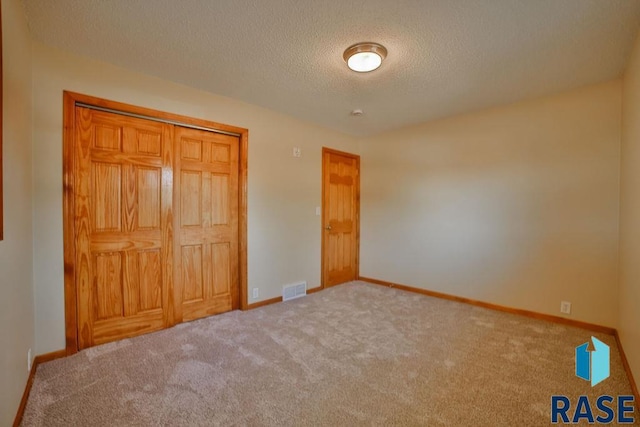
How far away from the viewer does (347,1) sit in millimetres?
1712

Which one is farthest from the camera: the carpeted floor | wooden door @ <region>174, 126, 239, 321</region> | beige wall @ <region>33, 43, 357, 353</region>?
wooden door @ <region>174, 126, 239, 321</region>

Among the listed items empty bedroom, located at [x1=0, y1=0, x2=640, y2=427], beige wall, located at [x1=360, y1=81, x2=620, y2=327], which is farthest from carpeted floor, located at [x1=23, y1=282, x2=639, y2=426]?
beige wall, located at [x1=360, y1=81, x2=620, y2=327]

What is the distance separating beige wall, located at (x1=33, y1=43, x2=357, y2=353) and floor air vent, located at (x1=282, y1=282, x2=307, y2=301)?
0.09 metres

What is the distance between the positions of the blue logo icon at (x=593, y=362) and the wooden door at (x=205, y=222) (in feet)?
10.6

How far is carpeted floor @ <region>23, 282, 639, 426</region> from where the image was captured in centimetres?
165

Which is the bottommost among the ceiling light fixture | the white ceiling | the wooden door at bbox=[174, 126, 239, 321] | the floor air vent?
the floor air vent

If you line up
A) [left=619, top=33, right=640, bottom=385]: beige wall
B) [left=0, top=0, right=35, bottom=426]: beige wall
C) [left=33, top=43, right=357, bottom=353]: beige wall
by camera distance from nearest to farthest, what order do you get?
[left=0, top=0, right=35, bottom=426]: beige wall < [left=619, top=33, right=640, bottom=385]: beige wall < [left=33, top=43, right=357, bottom=353]: beige wall

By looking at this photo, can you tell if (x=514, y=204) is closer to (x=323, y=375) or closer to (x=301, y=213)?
(x=301, y=213)

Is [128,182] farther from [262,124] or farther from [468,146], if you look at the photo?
[468,146]

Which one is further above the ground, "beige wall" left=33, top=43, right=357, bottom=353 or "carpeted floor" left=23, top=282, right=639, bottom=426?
"beige wall" left=33, top=43, right=357, bottom=353

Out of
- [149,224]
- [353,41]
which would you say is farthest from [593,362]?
[149,224]

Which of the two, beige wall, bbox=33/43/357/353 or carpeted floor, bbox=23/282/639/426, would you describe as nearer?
carpeted floor, bbox=23/282/639/426

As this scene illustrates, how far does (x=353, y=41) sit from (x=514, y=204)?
2577 mm

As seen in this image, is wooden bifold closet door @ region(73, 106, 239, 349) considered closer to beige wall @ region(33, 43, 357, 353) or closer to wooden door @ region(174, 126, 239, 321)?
wooden door @ region(174, 126, 239, 321)
